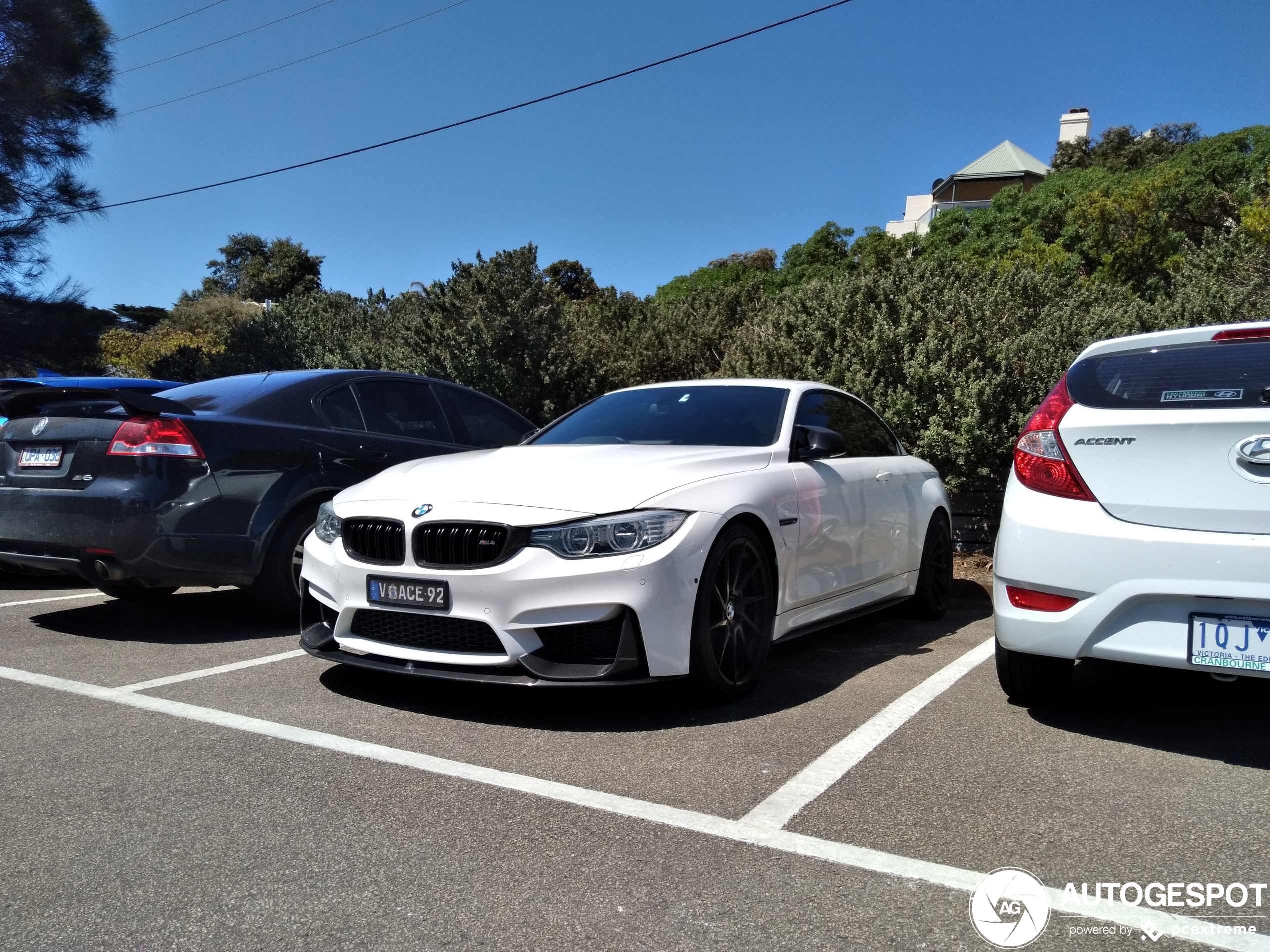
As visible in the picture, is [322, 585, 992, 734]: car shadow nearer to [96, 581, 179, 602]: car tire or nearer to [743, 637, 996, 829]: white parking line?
[743, 637, 996, 829]: white parking line

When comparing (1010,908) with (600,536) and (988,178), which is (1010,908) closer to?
(600,536)

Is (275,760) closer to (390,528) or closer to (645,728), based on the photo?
(390,528)

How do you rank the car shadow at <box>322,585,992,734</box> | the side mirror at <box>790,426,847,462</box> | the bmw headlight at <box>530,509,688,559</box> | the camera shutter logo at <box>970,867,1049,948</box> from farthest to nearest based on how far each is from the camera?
the side mirror at <box>790,426,847,462</box>, the car shadow at <box>322,585,992,734</box>, the bmw headlight at <box>530,509,688,559</box>, the camera shutter logo at <box>970,867,1049,948</box>

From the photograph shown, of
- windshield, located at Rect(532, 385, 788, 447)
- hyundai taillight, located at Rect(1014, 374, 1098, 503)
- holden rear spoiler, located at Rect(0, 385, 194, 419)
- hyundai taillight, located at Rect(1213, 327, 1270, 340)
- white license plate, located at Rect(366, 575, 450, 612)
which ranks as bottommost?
white license plate, located at Rect(366, 575, 450, 612)

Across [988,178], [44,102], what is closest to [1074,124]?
[988,178]

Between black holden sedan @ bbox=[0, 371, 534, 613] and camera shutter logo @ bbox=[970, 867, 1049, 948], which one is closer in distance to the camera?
camera shutter logo @ bbox=[970, 867, 1049, 948]

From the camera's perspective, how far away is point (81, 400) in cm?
595

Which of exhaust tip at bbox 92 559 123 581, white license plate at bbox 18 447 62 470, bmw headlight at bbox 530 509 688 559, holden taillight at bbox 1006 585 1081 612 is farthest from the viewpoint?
white license plate at bbox 18 447 62 470

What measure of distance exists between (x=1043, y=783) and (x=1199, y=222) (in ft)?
169

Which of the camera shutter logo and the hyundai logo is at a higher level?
the hyundai logo

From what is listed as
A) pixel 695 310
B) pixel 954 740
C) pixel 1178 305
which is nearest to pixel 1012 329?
pixel 1178 305

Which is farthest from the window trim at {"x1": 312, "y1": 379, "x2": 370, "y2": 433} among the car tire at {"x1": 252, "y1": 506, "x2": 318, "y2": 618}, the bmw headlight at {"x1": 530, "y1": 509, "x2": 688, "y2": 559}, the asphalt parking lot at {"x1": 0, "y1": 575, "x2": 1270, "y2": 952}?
the bmw headlight at {"x1": 530, "y1": 509, "x2": 688, "y2": 559}

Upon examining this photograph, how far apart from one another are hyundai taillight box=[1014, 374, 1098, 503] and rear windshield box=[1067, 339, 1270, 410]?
79 mm

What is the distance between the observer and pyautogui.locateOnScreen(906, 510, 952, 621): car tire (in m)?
6.57
